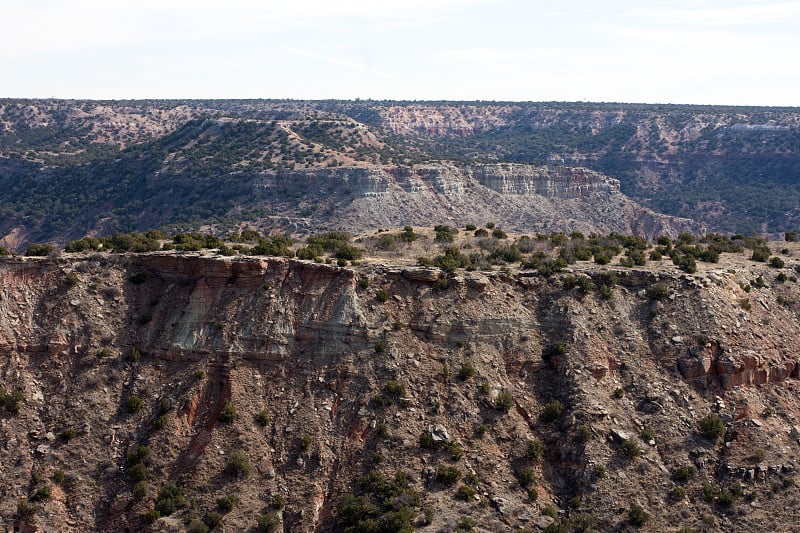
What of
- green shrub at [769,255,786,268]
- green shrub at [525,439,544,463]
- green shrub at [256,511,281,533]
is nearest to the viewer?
green shrub at [256,511,281,533]

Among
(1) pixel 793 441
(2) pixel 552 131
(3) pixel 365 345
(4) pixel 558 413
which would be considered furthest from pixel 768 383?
(2) pixel 552 131

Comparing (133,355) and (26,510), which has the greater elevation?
(133,355)

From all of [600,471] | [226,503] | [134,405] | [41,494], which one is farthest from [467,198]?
[41,494]

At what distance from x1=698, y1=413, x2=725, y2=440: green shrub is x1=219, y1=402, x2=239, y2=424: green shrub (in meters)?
21.4

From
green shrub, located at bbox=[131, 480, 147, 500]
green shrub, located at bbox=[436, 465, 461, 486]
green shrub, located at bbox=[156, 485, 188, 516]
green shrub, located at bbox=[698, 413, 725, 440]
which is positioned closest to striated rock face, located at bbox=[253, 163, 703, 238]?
green shrub, located at bbox=[698, 413, 725, 440]

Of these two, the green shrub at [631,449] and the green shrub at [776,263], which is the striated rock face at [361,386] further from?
the green shrub at [776,263]

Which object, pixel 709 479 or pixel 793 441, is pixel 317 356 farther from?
pixel 793 441

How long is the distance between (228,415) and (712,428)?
72.2 feet

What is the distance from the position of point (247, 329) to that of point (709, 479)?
2218cm

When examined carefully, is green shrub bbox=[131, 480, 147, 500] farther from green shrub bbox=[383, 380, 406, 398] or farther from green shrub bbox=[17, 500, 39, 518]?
green shrub bbox=[383, 380, 406, 398]

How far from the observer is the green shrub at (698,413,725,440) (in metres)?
36.2

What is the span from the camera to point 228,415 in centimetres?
3606

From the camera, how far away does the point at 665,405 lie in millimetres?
37469

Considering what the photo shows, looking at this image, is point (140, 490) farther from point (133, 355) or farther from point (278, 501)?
point (133, 355)
